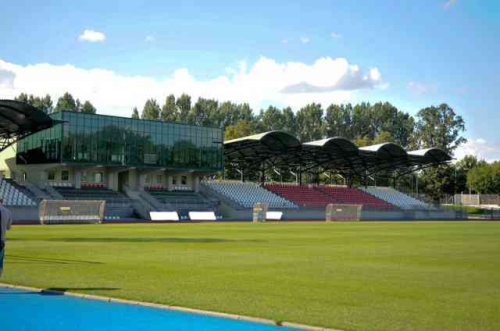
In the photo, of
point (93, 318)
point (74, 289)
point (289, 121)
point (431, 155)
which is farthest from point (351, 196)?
point (93, 318)

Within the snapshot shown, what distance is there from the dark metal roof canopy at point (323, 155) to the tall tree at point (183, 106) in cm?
4514

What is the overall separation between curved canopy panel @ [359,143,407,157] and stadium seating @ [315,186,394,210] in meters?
6.03

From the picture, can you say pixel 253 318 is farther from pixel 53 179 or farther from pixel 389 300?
pixel 53 179

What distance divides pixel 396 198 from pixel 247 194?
2735cm

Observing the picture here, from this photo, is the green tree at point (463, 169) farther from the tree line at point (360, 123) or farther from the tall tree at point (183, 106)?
the tall tree at point (183, 106)

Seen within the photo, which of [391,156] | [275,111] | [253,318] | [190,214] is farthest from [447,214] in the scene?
[253,318]

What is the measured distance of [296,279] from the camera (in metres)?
15.2

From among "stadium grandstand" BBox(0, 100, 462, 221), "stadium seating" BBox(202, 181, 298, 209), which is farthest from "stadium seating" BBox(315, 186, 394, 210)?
"stadium seating" BBox(202, 181, 298, 209)

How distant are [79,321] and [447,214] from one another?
79088 millimetres

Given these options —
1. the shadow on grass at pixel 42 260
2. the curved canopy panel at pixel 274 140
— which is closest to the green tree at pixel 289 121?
the curved canopy panel at pixel 274 140

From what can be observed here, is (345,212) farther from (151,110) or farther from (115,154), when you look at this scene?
(151,110)

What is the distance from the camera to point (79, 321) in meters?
10.3

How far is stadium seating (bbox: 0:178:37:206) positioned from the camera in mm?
54494

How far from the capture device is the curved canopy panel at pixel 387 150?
83750 millimetres
